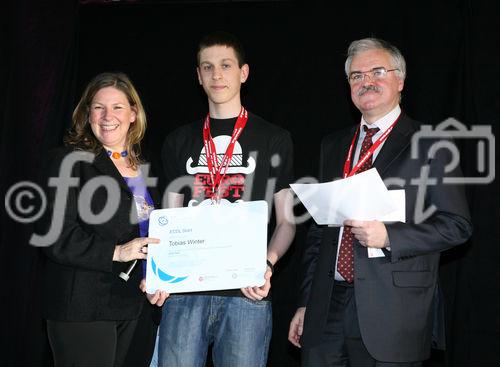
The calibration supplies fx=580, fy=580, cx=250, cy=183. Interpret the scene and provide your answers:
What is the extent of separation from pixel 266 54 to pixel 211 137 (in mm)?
1374

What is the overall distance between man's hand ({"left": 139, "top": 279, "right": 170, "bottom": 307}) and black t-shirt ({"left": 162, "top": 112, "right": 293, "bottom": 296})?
464 millimetres

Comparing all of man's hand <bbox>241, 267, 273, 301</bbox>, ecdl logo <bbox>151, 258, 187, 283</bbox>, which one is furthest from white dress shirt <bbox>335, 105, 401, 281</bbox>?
ecdl logo <bbox>151, 258, 187, 283</bbox>

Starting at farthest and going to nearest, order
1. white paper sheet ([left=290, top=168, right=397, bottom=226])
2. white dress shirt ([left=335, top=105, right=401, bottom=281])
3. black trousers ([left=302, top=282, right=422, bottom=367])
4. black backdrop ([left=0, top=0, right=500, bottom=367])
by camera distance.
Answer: black backdrop ([left=0, top=0, right=500, bottom=367])
white dress shirt ([left=335, top=105, right=401, bottom=281])
black trousers ([left=302, top=282, right=422, bottom=367])
white paper sheet ([left=290, top=168, right=397, bottom=226])

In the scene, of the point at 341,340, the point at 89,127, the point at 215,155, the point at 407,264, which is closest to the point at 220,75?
the point at 215,155

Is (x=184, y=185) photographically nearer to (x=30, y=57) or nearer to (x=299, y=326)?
(x=299, y=326)

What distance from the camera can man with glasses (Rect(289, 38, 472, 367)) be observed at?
2477 mm

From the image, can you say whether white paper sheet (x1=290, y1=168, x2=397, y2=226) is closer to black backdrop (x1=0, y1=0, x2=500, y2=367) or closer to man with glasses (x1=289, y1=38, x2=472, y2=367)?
man with glasses (x1=289, y1=38, x2=472, y2=367)

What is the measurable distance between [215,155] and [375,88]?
0.83 meters

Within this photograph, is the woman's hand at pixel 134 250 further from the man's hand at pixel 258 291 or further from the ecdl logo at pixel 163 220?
the man's hand at pixel 258 291

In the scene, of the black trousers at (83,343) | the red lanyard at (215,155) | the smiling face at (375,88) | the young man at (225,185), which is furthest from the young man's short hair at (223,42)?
the black trousers at (83,343)

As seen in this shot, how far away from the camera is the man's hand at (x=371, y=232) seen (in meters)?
2.44

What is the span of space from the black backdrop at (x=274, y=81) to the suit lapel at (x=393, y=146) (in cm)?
116

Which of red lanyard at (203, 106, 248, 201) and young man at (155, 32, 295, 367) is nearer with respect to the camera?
young man at (155, 32, 295, 367)

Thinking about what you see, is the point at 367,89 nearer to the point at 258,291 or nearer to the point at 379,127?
the point at 379,127
